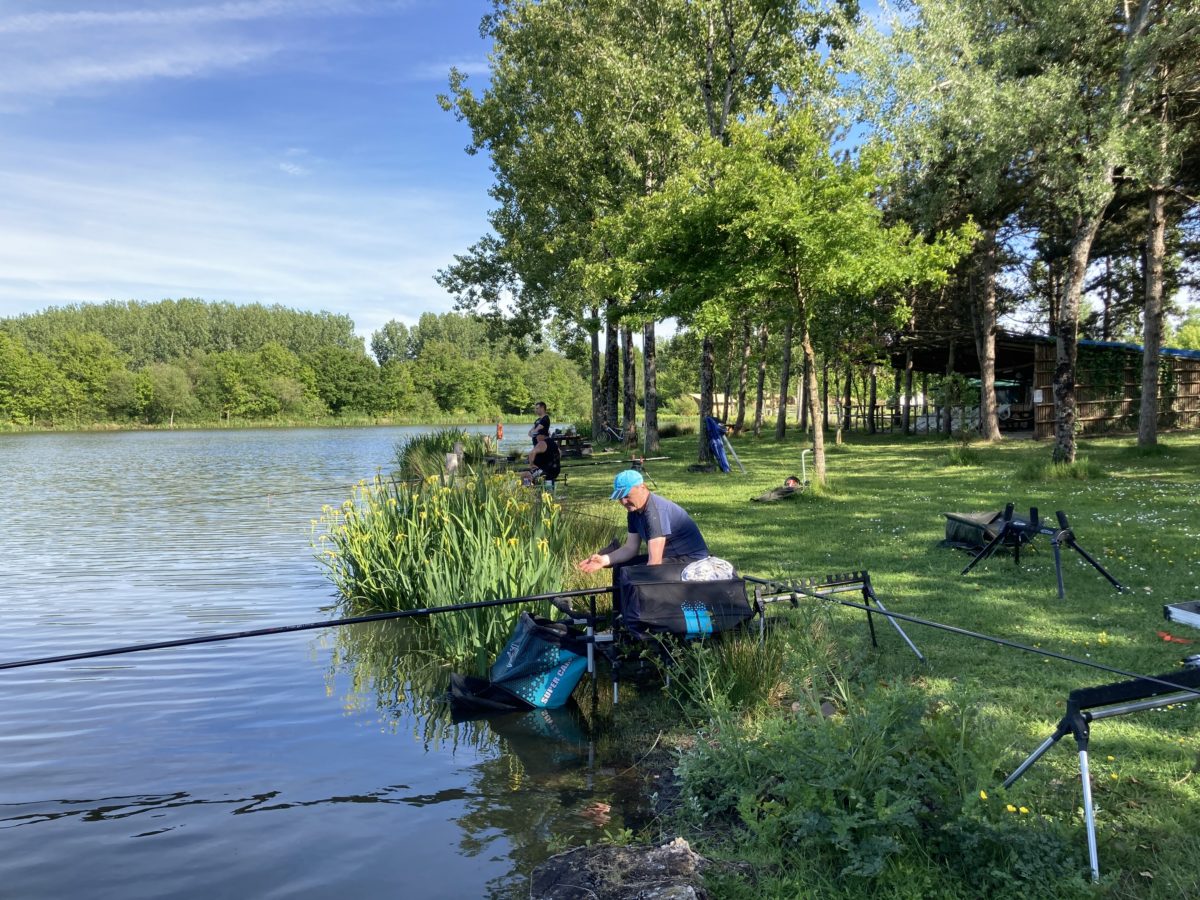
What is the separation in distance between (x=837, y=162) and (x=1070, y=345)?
6627 mm

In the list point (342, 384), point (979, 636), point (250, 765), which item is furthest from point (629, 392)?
point (342, 384)

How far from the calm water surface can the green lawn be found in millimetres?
1935

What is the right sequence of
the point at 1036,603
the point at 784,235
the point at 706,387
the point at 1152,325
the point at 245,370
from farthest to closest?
the point at 245,370 → the point at 706,387 → the point at 1152,325 → the point at 784,235 → the point at 1036,603

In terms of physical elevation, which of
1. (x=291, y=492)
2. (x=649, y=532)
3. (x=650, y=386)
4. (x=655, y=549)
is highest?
(x=650, y=386)

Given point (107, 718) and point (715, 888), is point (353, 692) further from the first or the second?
point (715, 888)

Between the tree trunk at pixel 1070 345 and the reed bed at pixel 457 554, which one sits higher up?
the tree trunk at pixel 1070 345

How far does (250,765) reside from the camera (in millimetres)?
5320

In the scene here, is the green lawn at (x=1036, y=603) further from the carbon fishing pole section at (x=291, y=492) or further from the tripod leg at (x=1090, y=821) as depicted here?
the carbon fishing pole section at (x=291, y=492)

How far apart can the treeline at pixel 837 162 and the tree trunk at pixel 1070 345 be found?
0.16 ft

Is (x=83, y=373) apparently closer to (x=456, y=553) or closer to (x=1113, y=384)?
(x=1113, y=384)

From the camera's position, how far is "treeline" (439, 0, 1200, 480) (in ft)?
47.9

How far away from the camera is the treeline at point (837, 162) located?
14.6 metres

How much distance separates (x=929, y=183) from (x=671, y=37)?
7.63 metres

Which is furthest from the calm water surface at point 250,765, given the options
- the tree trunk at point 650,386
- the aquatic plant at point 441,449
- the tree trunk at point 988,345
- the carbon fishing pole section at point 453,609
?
the tree trunk at point 988,345
